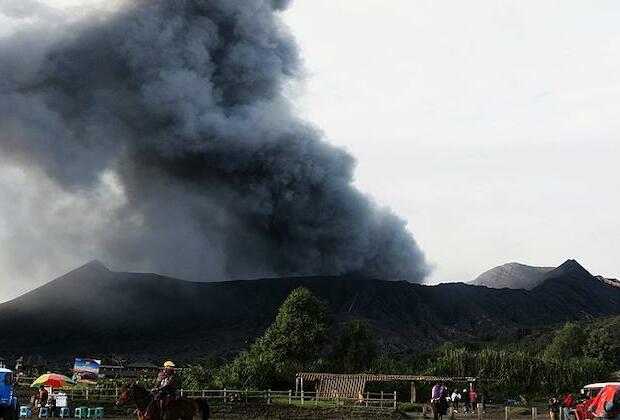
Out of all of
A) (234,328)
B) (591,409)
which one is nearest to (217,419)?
(591,409)

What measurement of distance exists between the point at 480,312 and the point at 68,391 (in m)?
140

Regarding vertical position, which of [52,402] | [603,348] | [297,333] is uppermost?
[297,333]

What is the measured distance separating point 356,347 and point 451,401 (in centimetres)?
2984

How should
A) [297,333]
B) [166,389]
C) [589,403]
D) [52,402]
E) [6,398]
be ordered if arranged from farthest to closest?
[297,333] → [52,402] → [589,403] → [6,398] → [166,389]

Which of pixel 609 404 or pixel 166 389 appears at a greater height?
pixel 166 389

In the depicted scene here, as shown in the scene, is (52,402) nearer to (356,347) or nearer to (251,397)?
(251,397)

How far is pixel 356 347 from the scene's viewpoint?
73.8 meters

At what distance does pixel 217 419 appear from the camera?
3394 cm

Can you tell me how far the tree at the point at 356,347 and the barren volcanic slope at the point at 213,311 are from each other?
55989mm

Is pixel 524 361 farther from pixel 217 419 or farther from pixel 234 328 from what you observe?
pixel 234 328

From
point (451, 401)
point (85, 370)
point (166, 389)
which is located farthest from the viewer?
point (85, 370)

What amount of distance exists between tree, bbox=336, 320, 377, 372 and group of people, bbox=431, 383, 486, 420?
17640 mm

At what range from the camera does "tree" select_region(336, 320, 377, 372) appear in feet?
238

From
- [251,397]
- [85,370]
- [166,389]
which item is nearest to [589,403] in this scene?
[166,389]
